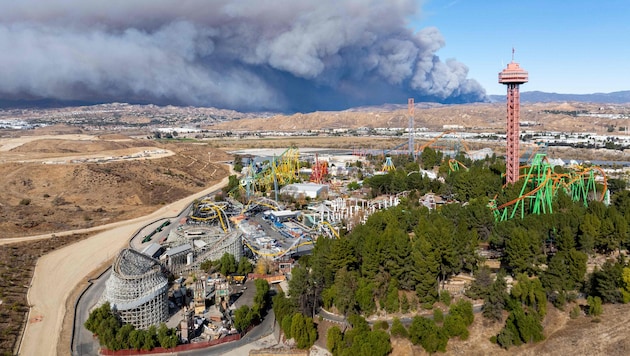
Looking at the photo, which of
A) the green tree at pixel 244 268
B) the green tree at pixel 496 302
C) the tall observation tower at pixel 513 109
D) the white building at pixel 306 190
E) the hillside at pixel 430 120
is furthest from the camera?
the hillside at pixel 430 120

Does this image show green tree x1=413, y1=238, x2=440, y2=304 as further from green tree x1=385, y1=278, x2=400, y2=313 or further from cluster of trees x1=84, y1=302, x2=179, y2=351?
cluster of trees x1=84, y1=302, x2=179, y2=351

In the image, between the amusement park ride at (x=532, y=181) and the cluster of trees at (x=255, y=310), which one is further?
the amusement park ride at (x=532, y=181)

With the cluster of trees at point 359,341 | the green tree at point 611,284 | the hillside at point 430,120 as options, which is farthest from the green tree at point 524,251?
the hillside at point 430,120

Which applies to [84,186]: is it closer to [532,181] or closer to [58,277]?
[58,277]

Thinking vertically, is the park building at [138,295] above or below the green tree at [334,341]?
above

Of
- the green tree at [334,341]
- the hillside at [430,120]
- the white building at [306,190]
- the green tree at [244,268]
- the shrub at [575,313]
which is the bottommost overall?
the shrub at [575,313]

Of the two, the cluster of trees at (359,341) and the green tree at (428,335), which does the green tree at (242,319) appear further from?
the green tree at (428,335)

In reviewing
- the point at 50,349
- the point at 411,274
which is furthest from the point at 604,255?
the point at 50,349
